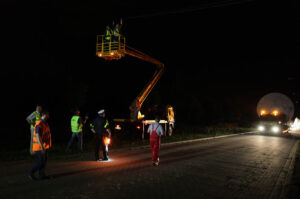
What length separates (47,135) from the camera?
7238 millimetres

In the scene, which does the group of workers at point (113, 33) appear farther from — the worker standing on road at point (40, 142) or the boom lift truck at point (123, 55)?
the worker standing on road at point (40, 142)

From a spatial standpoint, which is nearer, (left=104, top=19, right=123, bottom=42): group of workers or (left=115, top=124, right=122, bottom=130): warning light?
(left=104, top=19, right=123, bottom=42): group of workers

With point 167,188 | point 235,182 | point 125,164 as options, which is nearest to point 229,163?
point 235,182

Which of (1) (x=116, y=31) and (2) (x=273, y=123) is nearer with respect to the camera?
(1) (x=116, y=31)

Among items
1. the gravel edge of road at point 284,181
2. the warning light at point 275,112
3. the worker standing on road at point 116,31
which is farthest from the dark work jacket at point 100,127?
the warning light at point 275,112

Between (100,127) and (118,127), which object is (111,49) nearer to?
(118,127)

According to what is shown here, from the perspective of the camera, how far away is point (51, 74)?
25.3m

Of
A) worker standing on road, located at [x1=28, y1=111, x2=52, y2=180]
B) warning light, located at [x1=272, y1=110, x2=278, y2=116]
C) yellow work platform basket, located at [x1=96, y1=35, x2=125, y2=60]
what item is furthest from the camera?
warning light, located at [x1=272, y1=110, x2=278, y2=116]

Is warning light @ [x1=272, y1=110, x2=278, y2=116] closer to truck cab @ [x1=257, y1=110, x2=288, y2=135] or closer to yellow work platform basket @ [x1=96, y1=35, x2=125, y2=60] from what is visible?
truck cab @ [x1=257, y1=110, x2=288, y2=135]

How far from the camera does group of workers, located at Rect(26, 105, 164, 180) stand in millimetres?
7012

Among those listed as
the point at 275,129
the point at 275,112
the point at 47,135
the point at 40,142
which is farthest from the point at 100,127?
the point at 275,112

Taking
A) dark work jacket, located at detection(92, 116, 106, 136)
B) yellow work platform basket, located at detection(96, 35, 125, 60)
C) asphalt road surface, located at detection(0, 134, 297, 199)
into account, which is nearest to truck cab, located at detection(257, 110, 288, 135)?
yellow work platform basket, located at detection(96, 35, 125, 60)

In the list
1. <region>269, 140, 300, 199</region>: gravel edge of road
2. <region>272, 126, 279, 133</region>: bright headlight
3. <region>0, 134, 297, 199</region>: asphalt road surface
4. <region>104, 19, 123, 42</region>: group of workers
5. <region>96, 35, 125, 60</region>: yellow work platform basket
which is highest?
<region>104, 19, 123, 42</region>: group of workers

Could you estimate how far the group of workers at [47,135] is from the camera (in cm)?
701
